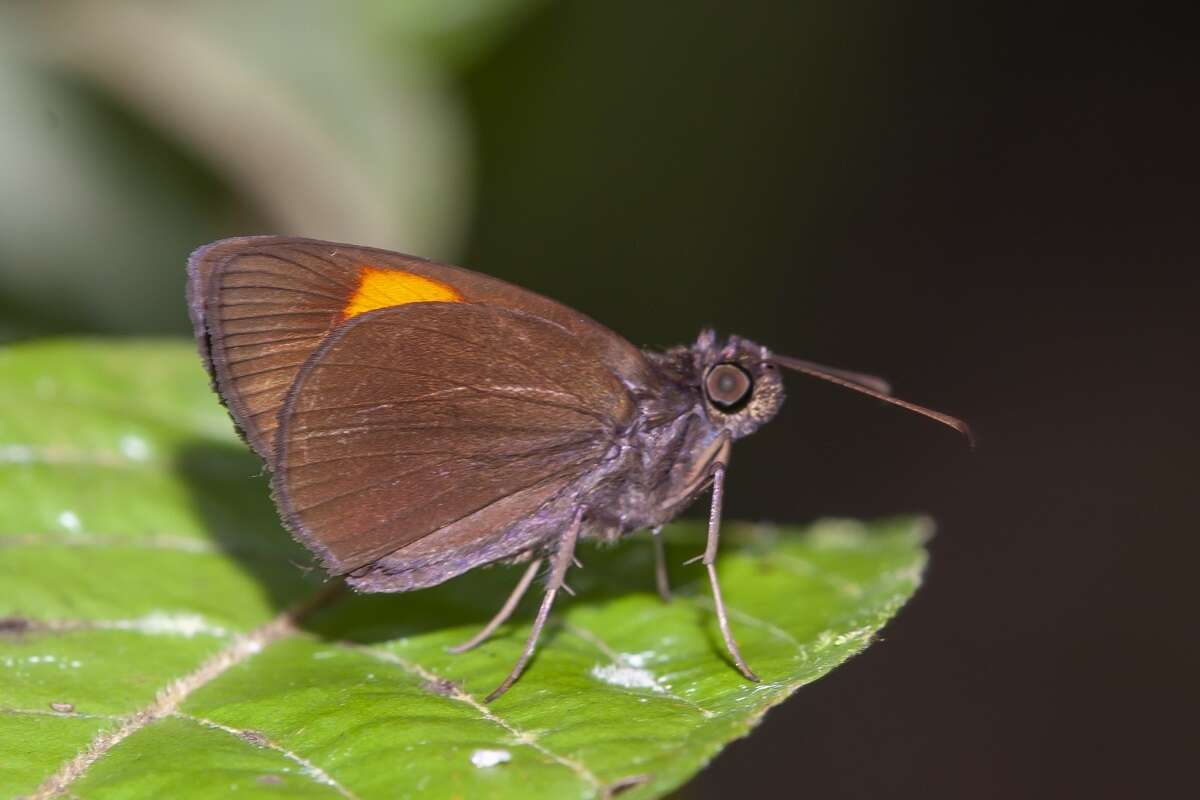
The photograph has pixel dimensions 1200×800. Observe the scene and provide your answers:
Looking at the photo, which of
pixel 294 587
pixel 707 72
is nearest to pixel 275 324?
pixel 294 587

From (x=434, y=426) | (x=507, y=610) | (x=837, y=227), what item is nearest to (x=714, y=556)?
(x=507, y=610)

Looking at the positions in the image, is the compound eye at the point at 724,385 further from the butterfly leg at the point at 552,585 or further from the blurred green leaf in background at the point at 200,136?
the blurred green leaf in background at the point at 200,136

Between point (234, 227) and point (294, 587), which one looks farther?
point (234, 227)

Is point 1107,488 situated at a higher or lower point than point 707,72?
lower

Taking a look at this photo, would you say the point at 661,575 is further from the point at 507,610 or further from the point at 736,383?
the point at 736,383

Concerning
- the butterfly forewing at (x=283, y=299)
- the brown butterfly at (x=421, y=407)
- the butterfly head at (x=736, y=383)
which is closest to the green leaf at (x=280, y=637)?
the brown butterfly at (x=421, y=407)

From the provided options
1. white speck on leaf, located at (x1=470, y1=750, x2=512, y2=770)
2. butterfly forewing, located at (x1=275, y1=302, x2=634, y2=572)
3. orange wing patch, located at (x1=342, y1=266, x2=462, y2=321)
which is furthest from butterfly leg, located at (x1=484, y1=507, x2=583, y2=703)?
orange wing patch, located at (x1=342, y1=266, x2=462, y2=321)

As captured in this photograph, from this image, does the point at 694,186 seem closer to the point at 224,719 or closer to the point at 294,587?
the point at 294,587
